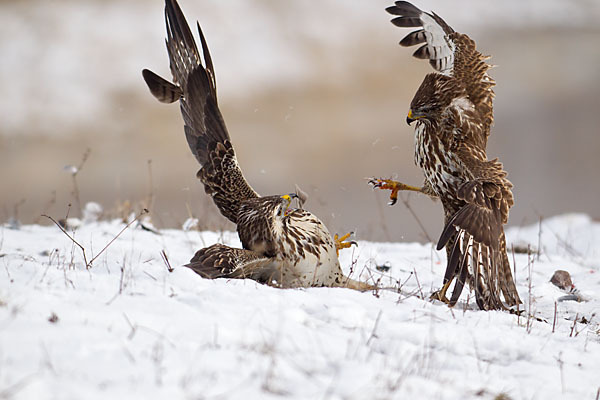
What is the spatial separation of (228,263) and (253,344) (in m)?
1.39

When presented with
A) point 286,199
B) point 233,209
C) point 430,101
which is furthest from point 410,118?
point 233,209

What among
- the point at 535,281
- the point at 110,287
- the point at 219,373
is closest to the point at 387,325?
the point at 219,373

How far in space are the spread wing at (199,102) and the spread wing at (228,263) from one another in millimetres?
949

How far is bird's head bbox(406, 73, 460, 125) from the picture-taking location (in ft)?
14.7

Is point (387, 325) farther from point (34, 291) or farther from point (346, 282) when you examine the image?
point (34, 291)

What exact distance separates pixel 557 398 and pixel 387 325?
903 mm

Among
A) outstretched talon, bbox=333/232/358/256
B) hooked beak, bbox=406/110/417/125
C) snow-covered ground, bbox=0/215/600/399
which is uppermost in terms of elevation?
hooked beak, bbox=406/110/417/125

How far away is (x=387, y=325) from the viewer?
313 centimetres

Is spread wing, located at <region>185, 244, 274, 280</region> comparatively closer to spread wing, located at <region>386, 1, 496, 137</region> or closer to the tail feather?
the tail feather

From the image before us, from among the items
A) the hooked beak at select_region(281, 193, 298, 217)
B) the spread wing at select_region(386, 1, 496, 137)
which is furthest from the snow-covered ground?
the spread wing at select_region(386, 1, 496, 137)

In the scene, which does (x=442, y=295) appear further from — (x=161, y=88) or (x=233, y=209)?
(x=161, y=88)

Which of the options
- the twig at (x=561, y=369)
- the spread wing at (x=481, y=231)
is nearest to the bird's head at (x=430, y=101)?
the spread wing at (x=481, y=231)

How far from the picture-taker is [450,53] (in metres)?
4.99

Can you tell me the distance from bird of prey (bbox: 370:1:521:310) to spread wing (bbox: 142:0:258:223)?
136 centimetres
